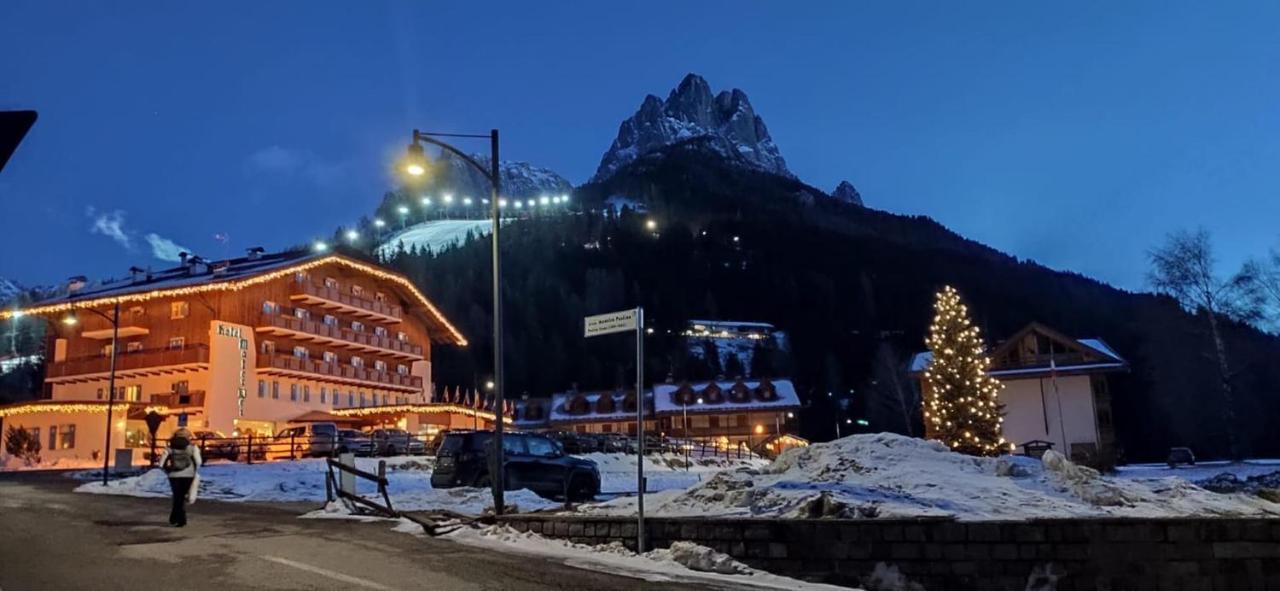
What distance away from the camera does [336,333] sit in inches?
2382

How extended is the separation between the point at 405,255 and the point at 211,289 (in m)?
119

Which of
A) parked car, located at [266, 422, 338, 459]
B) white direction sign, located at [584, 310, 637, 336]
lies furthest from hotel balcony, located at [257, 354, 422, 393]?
white direction sign, located at [584, 310, 637, 336]

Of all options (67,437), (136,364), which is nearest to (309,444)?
(67,437)

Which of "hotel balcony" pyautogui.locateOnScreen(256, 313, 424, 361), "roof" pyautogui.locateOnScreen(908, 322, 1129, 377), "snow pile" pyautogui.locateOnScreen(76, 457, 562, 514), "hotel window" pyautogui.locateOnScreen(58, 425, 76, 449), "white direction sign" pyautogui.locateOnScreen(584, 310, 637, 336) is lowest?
"snow pile" pyautogui.locateOnScreen(76, 457, 562, 514)

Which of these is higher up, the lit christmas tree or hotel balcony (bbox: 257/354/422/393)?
hotel balcony (bbox: 257/354/422/393)

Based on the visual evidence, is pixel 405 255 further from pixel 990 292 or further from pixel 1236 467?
pixel 1236 467

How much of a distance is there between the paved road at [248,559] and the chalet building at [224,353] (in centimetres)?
3729

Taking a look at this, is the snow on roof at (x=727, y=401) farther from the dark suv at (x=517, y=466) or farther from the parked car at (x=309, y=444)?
the dark suv at (x=517, y=466)

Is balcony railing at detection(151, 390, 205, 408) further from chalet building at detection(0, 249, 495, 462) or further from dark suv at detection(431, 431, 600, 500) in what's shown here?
dark suv at detection(431, 431, 600, 500)

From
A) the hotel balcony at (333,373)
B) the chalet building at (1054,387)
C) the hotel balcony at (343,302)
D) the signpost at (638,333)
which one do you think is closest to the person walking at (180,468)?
the signpost at (638,333)

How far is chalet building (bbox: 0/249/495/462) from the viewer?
5106cm

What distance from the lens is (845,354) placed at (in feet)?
424

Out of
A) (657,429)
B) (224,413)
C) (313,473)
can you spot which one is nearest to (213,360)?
(224,413)

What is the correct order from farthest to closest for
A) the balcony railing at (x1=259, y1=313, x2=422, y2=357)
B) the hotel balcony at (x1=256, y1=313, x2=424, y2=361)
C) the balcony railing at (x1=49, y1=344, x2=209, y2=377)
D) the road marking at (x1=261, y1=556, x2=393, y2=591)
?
the balcony railing at (x1=259, y1=313, x2=422, y2=357) < the hotel balcony at (x1=256, y1=313, x2=424, y2=361) < the balcony railing at (x1=49, y1=344, x2=209, y2=377) < the road marking at (x1=261, y1=556, x2=393, y2=591)
